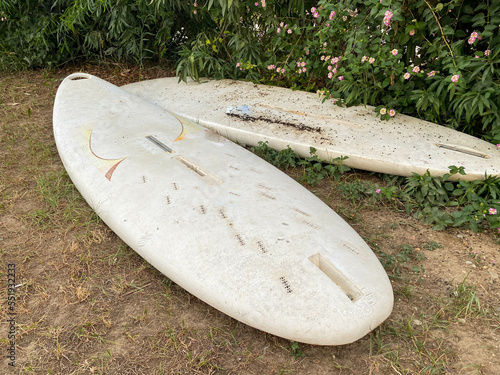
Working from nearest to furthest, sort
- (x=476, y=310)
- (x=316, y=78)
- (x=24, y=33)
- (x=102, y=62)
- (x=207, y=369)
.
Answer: (x=207, y=369) < (x=476, y=310) < (x=316, y=78) < (x=24, y=33) < (x=102, y=62)

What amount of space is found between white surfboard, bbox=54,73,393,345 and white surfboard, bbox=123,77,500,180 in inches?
12.9

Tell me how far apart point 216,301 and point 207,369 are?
0.66 ft

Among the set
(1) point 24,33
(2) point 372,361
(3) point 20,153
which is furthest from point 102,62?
(2) point 372,361

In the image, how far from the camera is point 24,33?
138 inches

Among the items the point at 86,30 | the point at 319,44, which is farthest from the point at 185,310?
the point at 86,30

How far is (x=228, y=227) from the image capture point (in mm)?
1531

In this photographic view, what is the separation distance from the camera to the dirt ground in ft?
4.36

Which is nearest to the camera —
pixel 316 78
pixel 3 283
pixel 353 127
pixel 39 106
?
pixel 3 283

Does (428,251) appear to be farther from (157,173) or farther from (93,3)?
(93,3)

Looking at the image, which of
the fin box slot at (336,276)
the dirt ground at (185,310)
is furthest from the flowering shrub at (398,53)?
the fin box slot at (336,276)

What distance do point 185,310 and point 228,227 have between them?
1.07 feet

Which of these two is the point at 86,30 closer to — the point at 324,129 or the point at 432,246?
the point at 324,129

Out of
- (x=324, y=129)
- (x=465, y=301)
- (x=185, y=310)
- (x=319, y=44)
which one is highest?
(x=319, y=44)

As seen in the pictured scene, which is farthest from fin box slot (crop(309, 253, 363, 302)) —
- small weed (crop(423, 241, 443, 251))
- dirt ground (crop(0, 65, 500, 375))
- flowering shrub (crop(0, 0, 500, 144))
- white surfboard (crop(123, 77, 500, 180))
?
flowering shrub (crop(0, 0, 500, 144))
